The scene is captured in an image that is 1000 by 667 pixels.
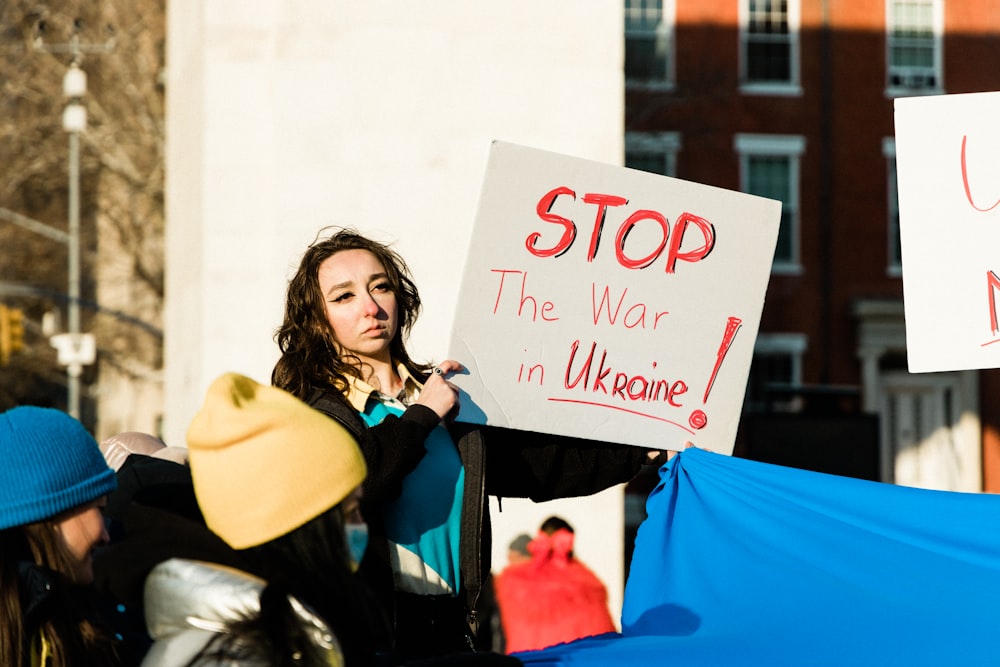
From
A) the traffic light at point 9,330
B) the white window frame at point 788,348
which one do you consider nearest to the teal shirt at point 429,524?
the traffic light at point 9,330

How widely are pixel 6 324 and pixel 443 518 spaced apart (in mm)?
19526

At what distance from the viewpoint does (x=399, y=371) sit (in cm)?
365

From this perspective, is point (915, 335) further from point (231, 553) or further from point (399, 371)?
point (231, 553)

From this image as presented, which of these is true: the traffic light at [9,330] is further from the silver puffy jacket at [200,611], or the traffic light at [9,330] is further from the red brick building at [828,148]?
the silver puffy jacket at [200,611]

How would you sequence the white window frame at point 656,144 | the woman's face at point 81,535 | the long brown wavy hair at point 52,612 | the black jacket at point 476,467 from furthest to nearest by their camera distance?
the white window frame at point 656,144 < the black jacket at point 476,467 < the woman's face at point 81,535 < the long brown wavy hair at point 52,612

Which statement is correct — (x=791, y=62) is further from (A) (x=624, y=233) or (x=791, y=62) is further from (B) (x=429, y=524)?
(B) (x=429, y=524)

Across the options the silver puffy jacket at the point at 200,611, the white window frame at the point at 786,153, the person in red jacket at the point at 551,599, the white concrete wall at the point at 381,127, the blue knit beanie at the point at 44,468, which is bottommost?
the person in red jacket at the point at 551,599

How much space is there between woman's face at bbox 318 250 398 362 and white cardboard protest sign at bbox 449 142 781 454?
37 cm

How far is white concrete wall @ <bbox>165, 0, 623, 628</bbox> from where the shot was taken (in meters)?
10.0

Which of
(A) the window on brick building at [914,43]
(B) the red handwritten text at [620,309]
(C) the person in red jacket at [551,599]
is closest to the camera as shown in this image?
(B) the red handwritten text at [620,309]

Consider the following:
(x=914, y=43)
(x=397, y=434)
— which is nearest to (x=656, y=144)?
(x=914, y=43)

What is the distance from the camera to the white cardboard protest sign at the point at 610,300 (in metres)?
3.90

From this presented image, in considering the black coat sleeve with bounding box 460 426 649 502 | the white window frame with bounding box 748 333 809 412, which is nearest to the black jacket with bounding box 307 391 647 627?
the black coat sleeve with bounding box 460 426 649 502

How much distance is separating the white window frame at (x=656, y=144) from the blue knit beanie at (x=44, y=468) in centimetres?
2210
